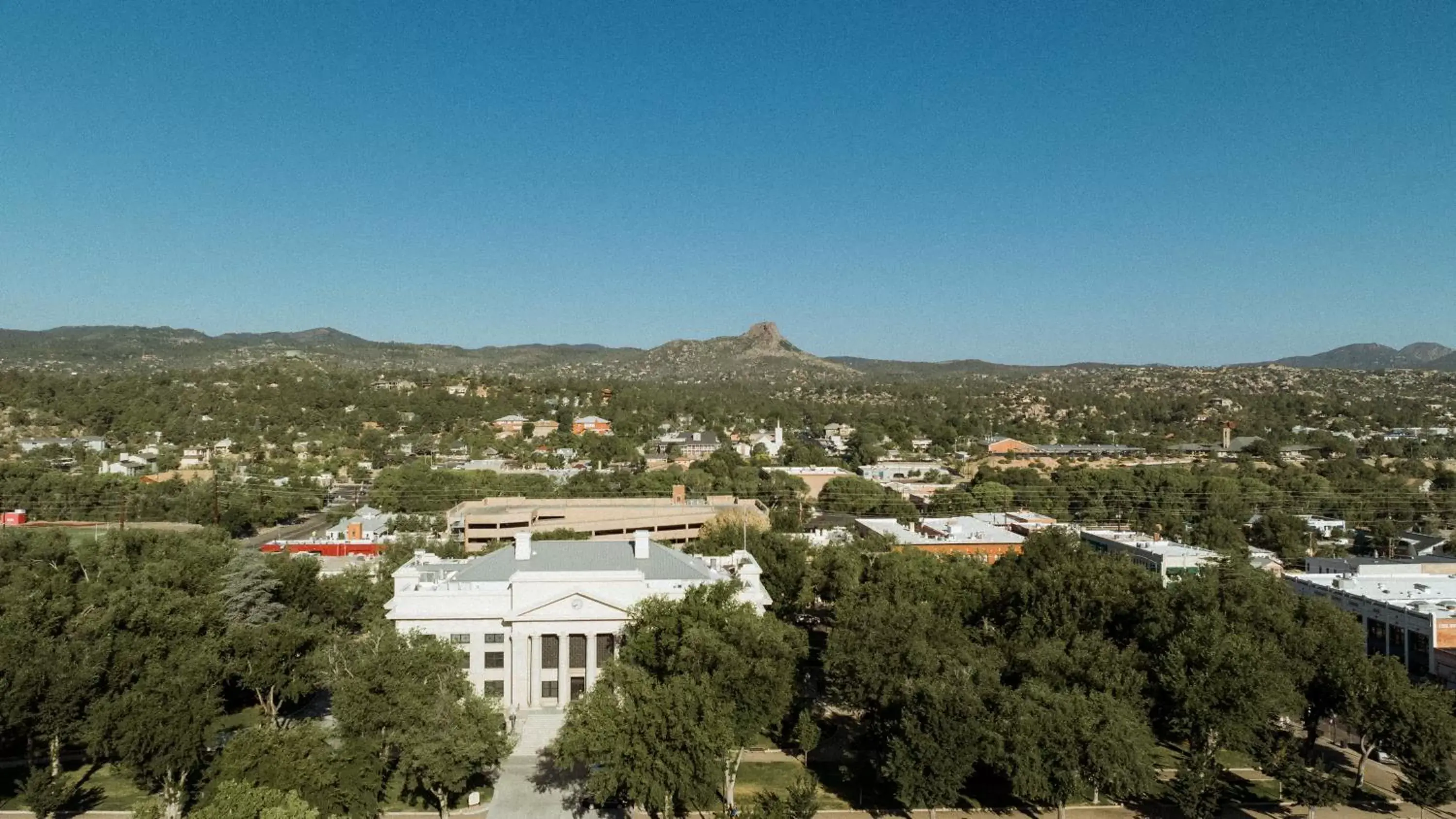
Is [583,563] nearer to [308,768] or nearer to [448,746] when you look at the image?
[448,746]

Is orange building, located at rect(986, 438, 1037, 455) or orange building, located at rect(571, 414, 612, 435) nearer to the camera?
orange building, located at rect(986, 438, 1037, 455)

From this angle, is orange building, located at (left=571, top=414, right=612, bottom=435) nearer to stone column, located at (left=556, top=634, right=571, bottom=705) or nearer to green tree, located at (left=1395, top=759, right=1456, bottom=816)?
stone column, located at (left=556, top=634, right=571, bottom=705)

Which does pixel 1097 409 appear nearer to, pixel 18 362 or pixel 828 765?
pixel 828 765

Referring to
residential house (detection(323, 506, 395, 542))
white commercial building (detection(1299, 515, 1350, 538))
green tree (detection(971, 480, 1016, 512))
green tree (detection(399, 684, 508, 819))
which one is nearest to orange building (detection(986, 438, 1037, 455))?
green tree (detection(971, 480, 1016, 512))

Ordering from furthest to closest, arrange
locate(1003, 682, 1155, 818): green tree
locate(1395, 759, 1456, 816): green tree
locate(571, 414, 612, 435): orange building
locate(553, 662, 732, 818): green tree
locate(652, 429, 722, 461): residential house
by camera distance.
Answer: locate(571, 414, 612, 435): orange building → locate(652, 429, 722, 461): residential house → locate(1395, 759, 1456, 816): green tree → locate(1003, 682, 1155, 818): green tree → locate(553, 662, 732, 818): green tree

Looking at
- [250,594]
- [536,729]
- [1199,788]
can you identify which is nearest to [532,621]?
[536,729]

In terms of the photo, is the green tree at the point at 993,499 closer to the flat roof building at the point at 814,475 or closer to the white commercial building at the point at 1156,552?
the white commercial building at the point at 1156,552
